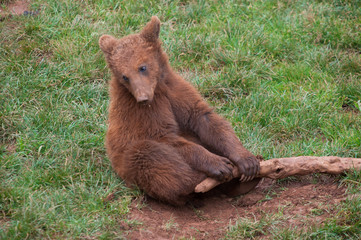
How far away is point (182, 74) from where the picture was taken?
807 centimetres

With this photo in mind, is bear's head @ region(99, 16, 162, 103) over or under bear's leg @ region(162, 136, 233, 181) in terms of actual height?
over

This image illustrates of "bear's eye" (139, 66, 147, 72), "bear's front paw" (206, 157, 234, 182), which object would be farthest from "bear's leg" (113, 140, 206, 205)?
"bear's eye" (139, 66, 147, 72)

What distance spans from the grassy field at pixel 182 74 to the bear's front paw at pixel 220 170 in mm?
640

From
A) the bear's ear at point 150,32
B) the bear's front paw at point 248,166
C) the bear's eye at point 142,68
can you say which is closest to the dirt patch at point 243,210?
the bear's front paw at point 248,166

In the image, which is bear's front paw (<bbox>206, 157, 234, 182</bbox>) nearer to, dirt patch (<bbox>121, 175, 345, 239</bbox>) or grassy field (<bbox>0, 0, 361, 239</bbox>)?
dirt patch (<bbox>121, 175, 345, 239</bbox>)

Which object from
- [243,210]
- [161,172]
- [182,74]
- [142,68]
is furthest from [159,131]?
[182,74]

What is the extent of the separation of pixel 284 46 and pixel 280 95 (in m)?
1.33

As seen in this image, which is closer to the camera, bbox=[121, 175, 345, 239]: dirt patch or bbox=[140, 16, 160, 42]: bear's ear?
bbox=[121, 175, 345, 239]: dirt patch

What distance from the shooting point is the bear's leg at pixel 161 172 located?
5.48 m

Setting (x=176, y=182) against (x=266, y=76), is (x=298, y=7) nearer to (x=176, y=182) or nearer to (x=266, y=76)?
(x=266, y=76)

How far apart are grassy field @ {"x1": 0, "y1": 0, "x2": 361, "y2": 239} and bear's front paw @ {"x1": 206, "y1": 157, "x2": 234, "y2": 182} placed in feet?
2.10

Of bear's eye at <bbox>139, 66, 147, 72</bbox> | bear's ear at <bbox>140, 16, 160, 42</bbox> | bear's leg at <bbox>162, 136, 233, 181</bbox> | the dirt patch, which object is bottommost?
the dirt patch

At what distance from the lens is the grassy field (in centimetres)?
531

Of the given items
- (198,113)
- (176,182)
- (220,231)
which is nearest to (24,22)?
(198,113)
